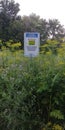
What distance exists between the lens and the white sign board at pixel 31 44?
5.25 m

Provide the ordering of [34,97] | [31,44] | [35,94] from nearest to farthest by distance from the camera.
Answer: [34,97] → [35,94] → [31,44]

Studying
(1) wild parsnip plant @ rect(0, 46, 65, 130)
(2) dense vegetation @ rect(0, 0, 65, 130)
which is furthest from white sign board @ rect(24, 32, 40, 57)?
(1) wild parsnip plant @ rect(0, 46, 65, 130)

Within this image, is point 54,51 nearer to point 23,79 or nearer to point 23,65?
point 23,65

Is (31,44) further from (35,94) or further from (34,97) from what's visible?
(34,97)

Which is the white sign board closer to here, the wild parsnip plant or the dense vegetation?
the dense vegetation

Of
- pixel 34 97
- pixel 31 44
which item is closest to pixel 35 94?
pixel 34 97

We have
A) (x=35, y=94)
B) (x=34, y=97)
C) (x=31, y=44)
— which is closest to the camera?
(x=34, y=97)

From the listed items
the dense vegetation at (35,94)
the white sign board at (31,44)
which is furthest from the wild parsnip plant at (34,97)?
the white sign board at (31,44)

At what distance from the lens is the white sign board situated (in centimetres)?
525

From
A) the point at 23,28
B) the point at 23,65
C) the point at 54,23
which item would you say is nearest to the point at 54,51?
the point at 23,65

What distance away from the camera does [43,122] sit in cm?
453

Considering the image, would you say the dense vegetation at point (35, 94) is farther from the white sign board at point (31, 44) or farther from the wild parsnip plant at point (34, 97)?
the white sign board at point (31, 44)

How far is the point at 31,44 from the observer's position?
5.34 m

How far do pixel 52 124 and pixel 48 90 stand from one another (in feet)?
1.54
